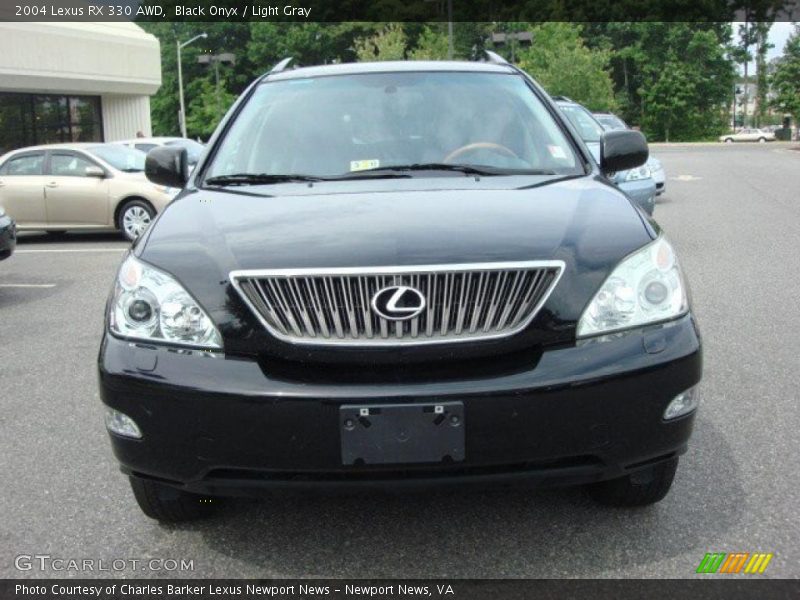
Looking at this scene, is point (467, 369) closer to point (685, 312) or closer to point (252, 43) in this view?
point (685, 312)

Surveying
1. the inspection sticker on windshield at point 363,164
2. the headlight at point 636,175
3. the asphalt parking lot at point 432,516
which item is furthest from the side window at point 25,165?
the inspection sticker on windshield at point 363,164

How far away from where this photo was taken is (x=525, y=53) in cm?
6538

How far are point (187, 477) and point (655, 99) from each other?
7954 centimetres

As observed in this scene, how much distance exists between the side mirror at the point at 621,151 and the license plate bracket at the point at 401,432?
75.5 inches

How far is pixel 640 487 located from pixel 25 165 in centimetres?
1254

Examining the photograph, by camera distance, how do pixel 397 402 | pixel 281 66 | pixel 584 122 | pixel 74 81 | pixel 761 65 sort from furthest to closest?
pixel 761 65 < pixel 74 81 < pixel 584 122 < pixel 281 66 < pixel 397 402

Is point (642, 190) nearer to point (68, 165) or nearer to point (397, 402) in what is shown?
point (397, 402)

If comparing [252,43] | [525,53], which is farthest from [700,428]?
[252,43]

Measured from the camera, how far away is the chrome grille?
257cm

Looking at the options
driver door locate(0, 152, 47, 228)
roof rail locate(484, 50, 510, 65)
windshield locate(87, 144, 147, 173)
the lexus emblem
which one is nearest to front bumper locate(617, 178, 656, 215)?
roof rail locate(484, 50, 510, 65)

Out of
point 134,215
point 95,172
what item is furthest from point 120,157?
point 134,215

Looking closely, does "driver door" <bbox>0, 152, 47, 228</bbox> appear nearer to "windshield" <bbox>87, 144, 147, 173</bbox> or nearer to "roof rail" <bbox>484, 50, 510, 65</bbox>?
"windshield" <bbox>87, 144, 147, 173</bbox>

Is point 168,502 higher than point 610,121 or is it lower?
lower

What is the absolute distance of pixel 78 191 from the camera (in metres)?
13.1
